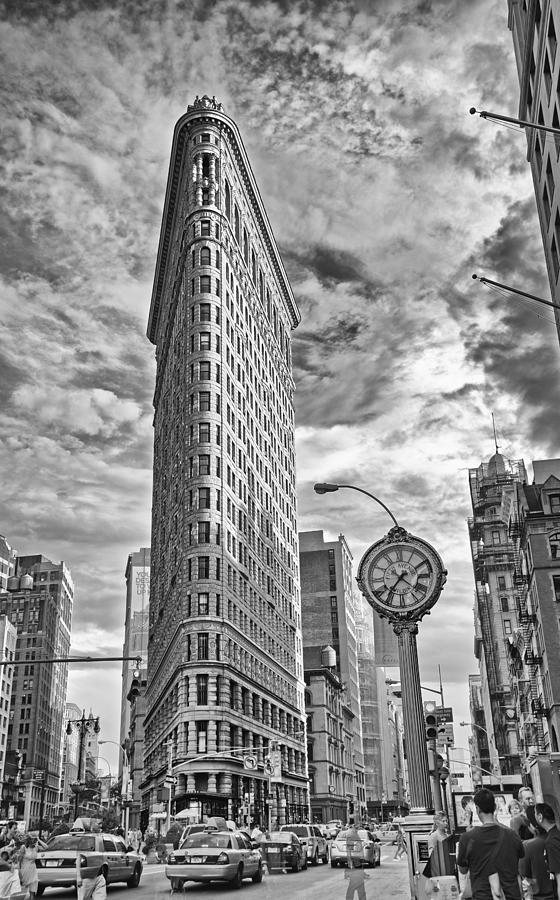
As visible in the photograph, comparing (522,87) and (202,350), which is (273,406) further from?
(522,87)

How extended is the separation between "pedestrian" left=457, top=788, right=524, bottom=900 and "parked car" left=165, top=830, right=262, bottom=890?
54.0ft

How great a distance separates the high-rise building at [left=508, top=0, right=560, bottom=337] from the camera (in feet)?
122

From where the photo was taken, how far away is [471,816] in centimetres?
2397

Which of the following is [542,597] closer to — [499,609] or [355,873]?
[355,873]

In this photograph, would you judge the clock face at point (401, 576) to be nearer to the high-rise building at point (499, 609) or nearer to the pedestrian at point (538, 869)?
the pedestrian at point (538, 869)

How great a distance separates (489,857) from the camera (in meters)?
7.87

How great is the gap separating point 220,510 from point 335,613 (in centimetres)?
8861

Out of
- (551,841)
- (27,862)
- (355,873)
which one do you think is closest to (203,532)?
(27,862)

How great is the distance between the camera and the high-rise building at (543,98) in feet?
122

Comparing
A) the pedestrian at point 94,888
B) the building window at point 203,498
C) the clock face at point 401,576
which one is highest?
the building window at point 203,498

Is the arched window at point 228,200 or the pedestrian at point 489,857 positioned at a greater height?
the arched window at point 228,200

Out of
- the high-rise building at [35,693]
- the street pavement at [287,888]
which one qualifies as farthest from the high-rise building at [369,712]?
the street pavement at [287,888]

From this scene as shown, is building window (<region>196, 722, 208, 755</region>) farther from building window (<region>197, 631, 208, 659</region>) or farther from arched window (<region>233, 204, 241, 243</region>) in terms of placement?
arched window (<region>233, 204, 241, 243</region>)

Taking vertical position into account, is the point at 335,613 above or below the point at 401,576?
above
